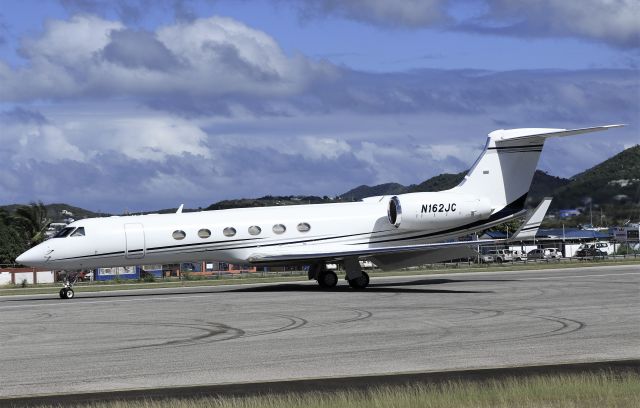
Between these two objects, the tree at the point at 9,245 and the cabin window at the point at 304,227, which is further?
the tree at the point at 9,245

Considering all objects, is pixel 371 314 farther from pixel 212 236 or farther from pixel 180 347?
pixel 212 236

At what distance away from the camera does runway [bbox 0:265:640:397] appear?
1487 centimetres

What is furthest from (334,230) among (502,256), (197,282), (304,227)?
(502,256)

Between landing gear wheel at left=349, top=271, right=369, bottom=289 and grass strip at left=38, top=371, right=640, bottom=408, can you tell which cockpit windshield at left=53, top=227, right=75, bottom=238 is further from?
grass strip at left=38, top=371, right=640, bottom=408

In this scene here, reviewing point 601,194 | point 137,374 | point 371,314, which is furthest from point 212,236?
point 137,374

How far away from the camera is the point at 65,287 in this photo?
3412cm

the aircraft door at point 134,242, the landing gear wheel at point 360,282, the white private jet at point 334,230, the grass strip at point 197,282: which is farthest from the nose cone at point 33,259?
the landing gear wheel at point 360,282

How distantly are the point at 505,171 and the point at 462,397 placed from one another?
26.7m

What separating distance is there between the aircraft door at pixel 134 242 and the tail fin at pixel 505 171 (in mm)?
13034

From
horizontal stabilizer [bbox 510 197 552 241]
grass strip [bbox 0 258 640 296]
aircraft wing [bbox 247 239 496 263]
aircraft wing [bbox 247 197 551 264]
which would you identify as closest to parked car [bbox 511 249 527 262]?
grass strip [bbox 0 258 640 296]

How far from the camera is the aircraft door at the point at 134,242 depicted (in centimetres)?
3384

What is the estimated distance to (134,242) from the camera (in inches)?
1332

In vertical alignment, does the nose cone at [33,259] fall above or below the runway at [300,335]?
above

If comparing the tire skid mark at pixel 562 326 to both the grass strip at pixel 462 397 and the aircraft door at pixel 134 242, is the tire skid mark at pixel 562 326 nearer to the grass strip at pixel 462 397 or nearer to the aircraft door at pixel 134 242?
the grass strip at pixel 462 397
